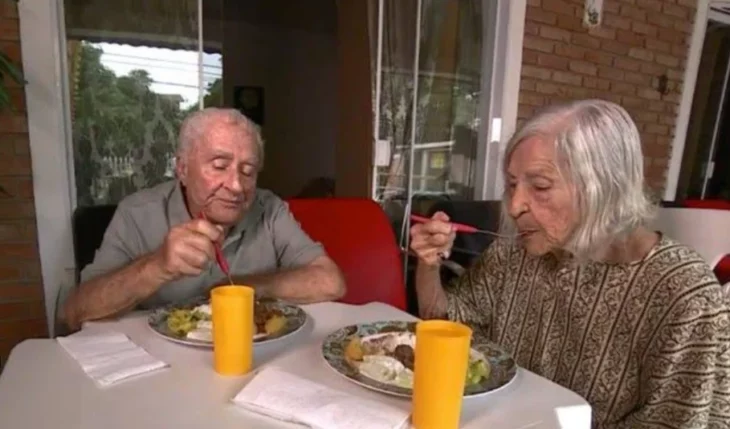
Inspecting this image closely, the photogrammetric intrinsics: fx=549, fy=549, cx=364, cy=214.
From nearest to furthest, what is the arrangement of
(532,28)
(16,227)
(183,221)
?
(183,221), (16,227), (532,28)

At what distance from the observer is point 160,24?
224 cm

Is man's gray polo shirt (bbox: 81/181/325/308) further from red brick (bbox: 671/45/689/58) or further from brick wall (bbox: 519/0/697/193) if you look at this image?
red brick (bbox: 671/45/689/58)

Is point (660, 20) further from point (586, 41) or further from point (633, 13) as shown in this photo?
point (586, 41)

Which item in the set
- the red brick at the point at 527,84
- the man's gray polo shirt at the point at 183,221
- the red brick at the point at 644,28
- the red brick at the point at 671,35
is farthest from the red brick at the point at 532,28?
the man's gray polo shirt at the point at 183,221

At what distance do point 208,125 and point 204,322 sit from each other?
535 millimetres

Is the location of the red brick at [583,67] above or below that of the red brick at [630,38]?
below

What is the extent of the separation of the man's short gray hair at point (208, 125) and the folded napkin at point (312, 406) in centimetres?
73

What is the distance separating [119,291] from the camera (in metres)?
1.07

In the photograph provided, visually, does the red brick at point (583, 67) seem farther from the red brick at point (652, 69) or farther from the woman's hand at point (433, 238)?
the woman's hand at point (433, 238)

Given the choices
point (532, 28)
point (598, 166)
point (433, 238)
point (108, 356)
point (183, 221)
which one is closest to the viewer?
point (108, 356)

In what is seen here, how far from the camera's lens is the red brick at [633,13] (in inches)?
136

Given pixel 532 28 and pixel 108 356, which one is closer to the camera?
pixel 108 356

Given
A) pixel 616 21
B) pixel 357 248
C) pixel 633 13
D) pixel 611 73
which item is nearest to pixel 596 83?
pixel 611 73

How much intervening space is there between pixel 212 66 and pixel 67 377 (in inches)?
80.4
